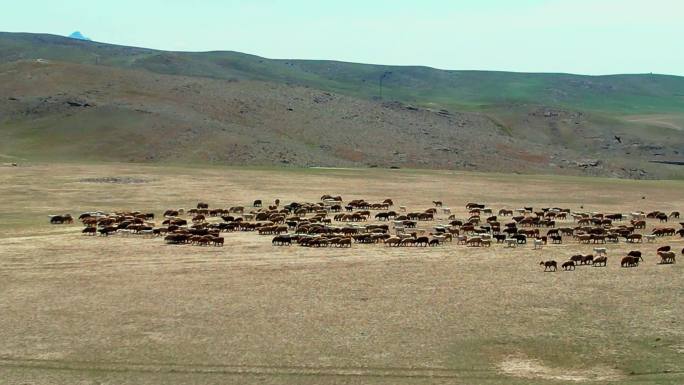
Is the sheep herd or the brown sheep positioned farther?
the sheep herd

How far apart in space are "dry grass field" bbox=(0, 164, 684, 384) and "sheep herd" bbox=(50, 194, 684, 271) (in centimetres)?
111

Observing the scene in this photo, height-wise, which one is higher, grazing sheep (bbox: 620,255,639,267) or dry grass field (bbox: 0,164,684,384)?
grazing sheep (bbox: 620,255,639,267)

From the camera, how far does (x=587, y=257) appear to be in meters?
36.1

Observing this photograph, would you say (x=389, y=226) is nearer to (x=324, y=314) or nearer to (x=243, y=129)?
(x=324, y=314)

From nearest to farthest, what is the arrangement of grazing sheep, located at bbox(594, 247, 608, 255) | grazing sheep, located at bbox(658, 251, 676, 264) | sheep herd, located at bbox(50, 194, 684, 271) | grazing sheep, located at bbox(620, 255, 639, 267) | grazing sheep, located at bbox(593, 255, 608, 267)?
grazing sheep, located at bbox(620, 255, 639, 267) → grazing sheep, located at bbox(593, 255, 608, 267) → grazing sheep, located at bbox(658, 251, 676, 264) → grazing sheep, located at bbox(594, 247, 608, 255) → sheep herd, located at bbox(50, 194, 684, 271)

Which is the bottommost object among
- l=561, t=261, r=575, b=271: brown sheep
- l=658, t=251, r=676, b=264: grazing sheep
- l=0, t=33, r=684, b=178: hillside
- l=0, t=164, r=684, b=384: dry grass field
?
l=0, t=164, r=684, b=384: dry grass field

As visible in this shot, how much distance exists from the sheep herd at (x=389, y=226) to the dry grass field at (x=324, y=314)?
43.6 inches

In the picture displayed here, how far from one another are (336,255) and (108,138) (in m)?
76.6

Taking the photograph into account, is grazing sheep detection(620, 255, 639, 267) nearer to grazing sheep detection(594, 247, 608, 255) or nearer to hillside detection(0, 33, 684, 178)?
grazing sheep detection(594, 247, 608, 255)

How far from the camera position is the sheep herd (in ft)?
138

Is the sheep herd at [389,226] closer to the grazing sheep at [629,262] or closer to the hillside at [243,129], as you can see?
the grazing sheep at [629,262]

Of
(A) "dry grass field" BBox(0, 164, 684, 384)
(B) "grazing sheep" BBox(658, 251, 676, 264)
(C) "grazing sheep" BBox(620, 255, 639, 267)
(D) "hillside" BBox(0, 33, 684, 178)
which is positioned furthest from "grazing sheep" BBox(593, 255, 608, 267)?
(D) "hillside" BBox(0, 33, 684, 178)

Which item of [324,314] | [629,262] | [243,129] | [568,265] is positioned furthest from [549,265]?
[243,129]

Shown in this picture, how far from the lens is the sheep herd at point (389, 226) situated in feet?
138
